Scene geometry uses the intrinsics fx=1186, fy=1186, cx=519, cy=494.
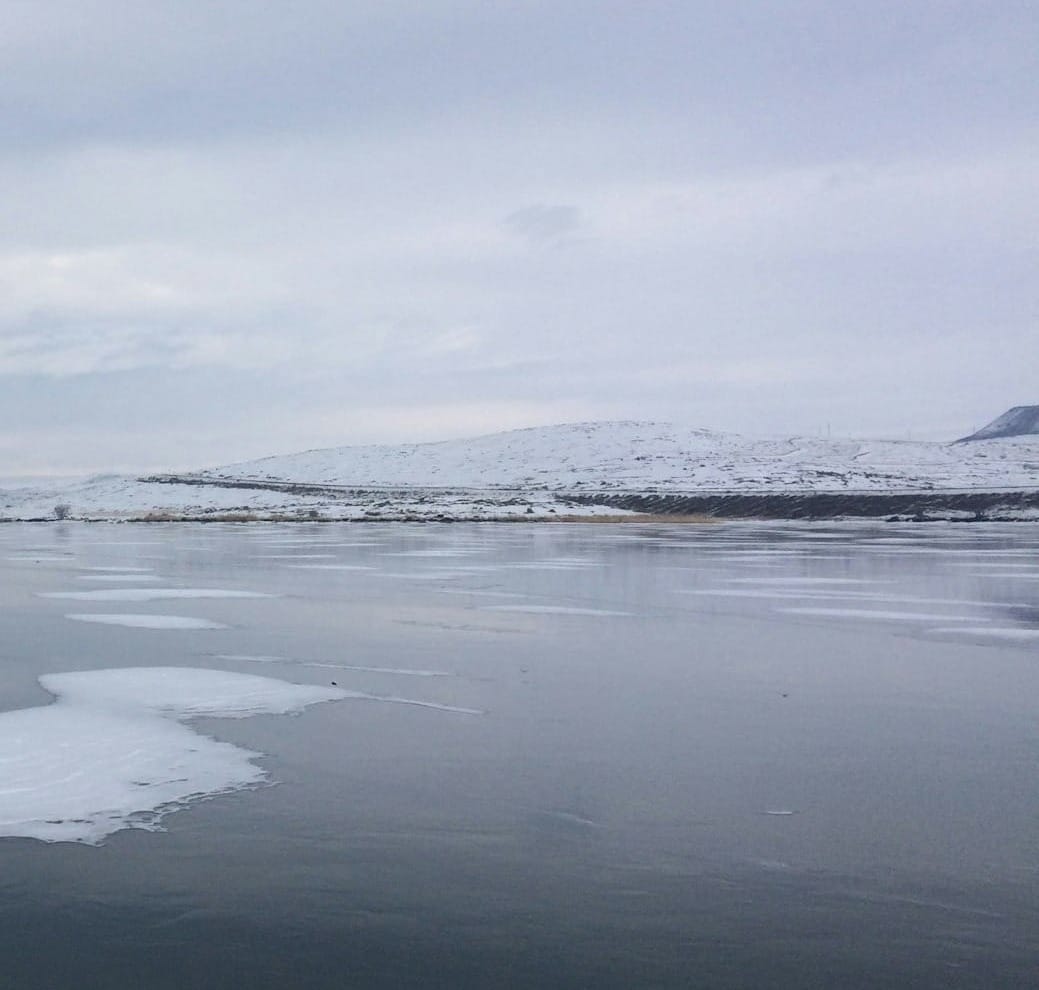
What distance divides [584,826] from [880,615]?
9979 mm

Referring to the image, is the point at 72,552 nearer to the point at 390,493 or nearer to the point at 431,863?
the point at 431,863

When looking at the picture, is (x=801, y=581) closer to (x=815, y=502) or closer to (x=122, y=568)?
(x=122, y=568)

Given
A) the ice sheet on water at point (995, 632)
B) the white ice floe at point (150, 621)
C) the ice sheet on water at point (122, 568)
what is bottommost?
the ice sheet on water at point (995, 632)

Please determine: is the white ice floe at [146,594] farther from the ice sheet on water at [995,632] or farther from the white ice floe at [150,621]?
the ice sheet on water at [995,632]

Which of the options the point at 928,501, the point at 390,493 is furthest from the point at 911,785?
the point at 390,493

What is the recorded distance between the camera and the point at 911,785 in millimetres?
6590

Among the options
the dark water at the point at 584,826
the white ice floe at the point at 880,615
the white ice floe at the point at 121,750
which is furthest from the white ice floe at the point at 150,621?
the white ice floe at the point at 880,615

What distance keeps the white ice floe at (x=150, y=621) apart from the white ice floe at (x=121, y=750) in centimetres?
368

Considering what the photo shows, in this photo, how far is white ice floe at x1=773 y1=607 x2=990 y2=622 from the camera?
1430cm

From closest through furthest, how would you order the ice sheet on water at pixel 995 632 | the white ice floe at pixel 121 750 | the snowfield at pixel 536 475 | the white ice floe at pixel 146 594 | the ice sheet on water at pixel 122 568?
the white ice floe at pixel 121 750 < the ice sheet on water at pixel 995 632 < the white ice floe at pixel 146 594 < the ice sheet on water at pixel 122 568 < the snowfield at pixel 536 475

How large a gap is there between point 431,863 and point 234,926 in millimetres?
995

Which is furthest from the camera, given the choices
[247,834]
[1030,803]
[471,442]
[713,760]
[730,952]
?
[471,442]

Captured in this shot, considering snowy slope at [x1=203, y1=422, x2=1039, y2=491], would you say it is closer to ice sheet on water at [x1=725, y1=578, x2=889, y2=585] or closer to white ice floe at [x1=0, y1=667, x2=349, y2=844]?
ice sheet on water at [x1=725, y1=578, x2=889, y2=585]

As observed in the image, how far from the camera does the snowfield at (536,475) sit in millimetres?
76938
